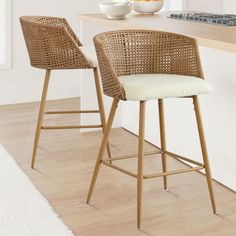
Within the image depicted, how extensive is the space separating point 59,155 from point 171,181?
2.77 feet

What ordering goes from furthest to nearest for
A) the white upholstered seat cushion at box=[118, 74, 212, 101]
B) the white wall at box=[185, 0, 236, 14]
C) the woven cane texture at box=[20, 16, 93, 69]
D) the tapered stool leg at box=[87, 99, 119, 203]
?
1. the white wall at box=[185, 0, 236, 14]
2. the woven cane texture at box=[20, 16, 93, 69]
3. the tapered stool leg at box=[87, 99, 119, 203]
4. the white upholstered seat cushion at box=[118, 74, 212, 101]

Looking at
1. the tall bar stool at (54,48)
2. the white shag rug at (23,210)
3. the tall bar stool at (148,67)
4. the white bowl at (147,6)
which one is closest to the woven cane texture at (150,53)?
the tall bar stool at (148,67)

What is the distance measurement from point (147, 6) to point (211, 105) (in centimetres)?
107

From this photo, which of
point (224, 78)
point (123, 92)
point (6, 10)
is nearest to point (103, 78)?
point (123, 92)

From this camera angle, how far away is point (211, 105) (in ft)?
10.9

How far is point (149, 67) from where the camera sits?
300 cm

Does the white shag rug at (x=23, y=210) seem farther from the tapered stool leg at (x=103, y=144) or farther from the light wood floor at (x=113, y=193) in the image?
the tapered stool leg at (x=103, y=144)

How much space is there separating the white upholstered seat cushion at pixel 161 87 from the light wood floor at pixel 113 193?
2.04 feet

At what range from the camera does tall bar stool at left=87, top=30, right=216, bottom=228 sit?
8.80ft

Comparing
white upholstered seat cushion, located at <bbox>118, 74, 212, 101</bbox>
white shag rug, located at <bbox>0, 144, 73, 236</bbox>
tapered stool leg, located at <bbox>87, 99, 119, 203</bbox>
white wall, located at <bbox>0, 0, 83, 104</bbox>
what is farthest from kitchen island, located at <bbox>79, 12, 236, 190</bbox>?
white wall, located at <bbox>0, 0, 83, 104</bbox>

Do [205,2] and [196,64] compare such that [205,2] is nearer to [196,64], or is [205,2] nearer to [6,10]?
[6,10]

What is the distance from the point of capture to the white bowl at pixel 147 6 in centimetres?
405

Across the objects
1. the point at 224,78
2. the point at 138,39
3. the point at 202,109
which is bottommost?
the point at 202,109

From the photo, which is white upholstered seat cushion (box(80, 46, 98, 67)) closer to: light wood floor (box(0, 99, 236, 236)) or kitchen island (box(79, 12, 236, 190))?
kitchen island (box(79, 12, 236, 190))
